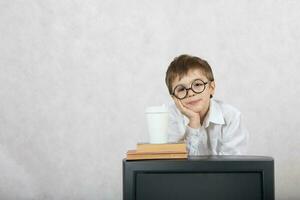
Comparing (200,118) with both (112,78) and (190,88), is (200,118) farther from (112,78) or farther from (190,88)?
(112,78)

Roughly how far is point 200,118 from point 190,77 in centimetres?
18

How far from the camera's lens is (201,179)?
1.39 m

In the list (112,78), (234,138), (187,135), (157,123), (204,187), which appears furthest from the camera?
(112,78)

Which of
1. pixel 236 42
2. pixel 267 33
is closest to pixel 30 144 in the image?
pixel 236 42

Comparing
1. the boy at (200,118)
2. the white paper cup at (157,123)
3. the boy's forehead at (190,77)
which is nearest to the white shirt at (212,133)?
the boy at (200,118)

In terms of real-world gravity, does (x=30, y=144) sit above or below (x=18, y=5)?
below

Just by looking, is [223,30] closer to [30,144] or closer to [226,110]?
[226,110]

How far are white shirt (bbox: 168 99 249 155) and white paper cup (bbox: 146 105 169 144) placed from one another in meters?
0.31

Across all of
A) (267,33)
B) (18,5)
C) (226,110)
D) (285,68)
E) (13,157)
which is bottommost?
(13,157)

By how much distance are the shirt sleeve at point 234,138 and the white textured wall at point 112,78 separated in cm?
10

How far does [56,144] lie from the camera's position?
2232 mm

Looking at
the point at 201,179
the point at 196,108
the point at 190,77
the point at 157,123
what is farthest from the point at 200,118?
the point at 201,179

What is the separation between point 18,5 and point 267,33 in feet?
4.08

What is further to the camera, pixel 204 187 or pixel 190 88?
pixel 190 88
